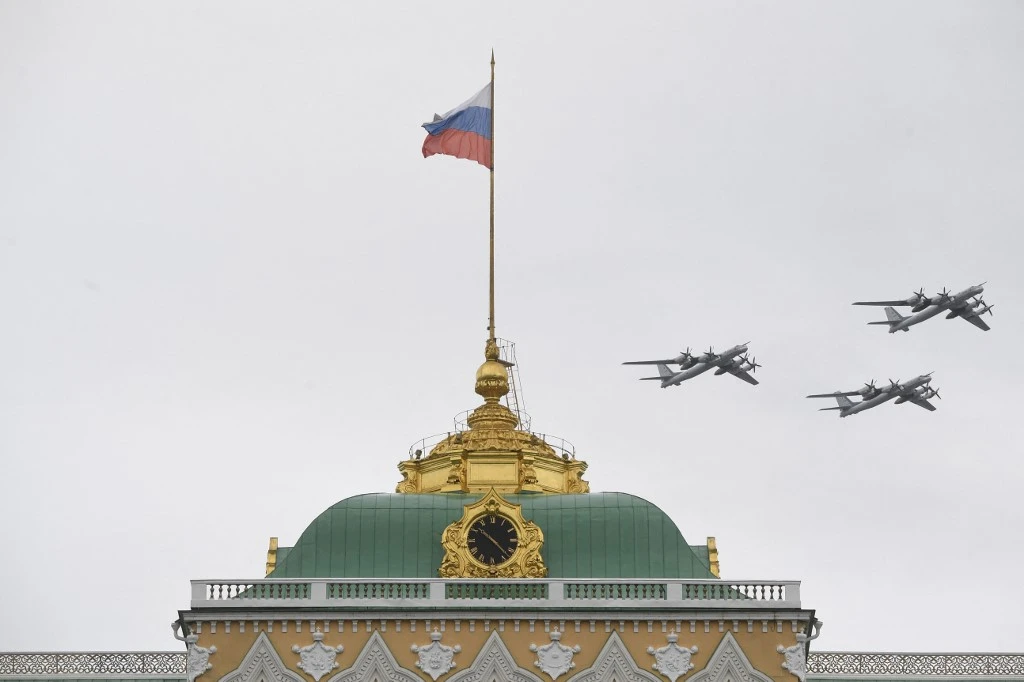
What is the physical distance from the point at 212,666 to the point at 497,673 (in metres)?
7.99

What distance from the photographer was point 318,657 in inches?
2771

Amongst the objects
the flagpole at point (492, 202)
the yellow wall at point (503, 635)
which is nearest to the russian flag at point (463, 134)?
the flagpole at point (492, 202)

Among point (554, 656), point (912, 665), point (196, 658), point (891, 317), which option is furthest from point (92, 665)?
point (891, 317)

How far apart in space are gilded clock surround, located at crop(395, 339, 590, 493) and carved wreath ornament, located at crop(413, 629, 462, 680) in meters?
7.56

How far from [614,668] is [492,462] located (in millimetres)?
9783

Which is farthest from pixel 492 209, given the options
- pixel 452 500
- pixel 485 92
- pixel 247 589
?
A: pixel 247 589

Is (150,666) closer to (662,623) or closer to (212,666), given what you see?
(212,666)

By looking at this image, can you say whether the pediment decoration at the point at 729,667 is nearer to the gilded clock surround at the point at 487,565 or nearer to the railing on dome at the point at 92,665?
the gilded clock surround at the point at 487,565

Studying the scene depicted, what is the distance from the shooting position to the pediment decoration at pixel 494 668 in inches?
2763

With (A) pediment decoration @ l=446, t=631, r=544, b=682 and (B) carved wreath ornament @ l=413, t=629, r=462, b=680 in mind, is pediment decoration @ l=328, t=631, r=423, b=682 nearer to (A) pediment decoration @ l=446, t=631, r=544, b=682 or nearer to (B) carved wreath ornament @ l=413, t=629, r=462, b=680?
(B) carved wreath ornament @ l=413, t=629, r=462, b=680

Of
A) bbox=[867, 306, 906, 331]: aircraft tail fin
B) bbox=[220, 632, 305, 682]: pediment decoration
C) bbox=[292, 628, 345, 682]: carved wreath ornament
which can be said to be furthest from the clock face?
bbox=[867, 306, 906, 331]: aircraft tail fin

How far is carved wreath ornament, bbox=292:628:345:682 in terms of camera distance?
70.2 meters

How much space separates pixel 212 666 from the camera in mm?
70375

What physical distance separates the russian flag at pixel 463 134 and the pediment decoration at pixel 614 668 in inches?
805
